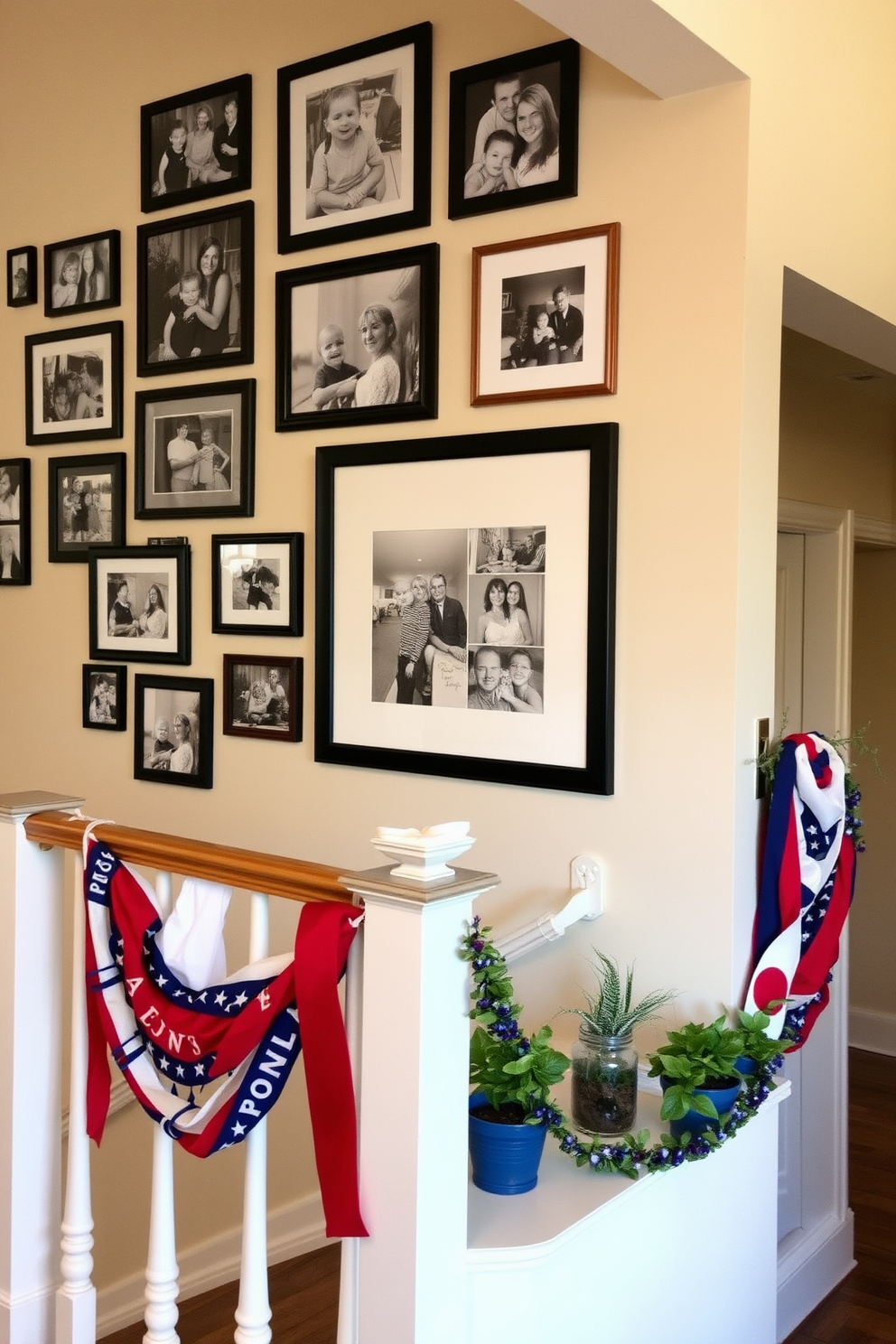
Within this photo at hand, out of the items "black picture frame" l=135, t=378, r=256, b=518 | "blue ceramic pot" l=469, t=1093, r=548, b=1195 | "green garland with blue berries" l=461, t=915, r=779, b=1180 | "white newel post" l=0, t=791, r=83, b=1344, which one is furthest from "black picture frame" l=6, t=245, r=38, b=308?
"blue ceramic pot" l=469, t=1093, r=548, b=1195

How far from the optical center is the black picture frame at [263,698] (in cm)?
306

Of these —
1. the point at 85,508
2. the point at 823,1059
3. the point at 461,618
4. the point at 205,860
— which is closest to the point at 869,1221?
the point at 823,1059

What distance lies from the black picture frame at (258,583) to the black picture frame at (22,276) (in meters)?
1.16

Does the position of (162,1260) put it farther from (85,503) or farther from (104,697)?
(85,503)

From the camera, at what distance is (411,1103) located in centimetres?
157

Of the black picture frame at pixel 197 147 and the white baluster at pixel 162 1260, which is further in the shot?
the black picture frame at pixel 197 147

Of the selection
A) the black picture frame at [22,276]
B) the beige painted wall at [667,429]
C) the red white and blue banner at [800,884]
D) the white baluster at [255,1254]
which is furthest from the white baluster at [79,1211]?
the black picture frame at [22,276]

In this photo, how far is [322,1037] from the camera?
165 centimetres

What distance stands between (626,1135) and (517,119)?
6.66ft

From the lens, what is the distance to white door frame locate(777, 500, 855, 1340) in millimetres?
3213

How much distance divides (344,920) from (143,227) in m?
2.41

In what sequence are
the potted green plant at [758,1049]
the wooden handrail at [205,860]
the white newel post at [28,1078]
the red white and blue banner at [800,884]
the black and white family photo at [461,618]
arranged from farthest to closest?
1. the black and white family photo at [461,618]
2. the red white and blue banner at [800,884]
3. the potted green plant at [758,1049]
4. the white newel post at [28,1078]
5. the wooden handrail at [205,860]

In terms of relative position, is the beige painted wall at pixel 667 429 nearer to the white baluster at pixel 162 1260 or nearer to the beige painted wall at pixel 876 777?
the white baluster at pixel 162 1260

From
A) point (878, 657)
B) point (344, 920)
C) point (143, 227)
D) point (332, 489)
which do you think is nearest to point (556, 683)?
point (332, 489)
